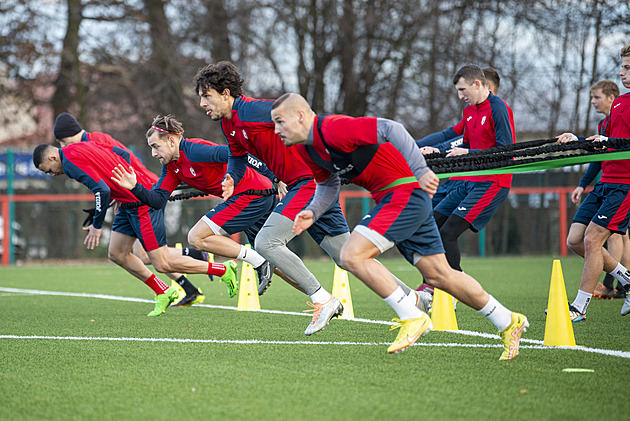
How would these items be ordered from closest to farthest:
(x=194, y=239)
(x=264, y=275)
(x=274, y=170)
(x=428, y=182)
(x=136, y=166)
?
(x=428, y=182), (x=274, y=170), (x=194, y=239), (x=264, y=275), (x=136, y=166)

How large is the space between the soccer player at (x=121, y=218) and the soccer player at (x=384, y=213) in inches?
137

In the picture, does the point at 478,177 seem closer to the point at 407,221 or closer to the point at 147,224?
the point at 407,221

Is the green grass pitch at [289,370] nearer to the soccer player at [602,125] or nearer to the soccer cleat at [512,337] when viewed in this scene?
the soccer cleat at [512,337]

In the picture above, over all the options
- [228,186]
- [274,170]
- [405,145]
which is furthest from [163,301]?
[405,145]

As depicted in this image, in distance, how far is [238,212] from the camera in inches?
289

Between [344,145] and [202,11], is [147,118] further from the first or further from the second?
[344,145]

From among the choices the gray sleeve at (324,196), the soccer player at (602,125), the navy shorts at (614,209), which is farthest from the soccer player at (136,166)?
the navy shorts at (614,209)

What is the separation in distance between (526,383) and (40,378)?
2.73m

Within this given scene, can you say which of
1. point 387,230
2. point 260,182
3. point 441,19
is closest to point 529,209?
point 441,19

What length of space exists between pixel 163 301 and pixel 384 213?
393 cm

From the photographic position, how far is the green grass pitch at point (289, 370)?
3.51 metres

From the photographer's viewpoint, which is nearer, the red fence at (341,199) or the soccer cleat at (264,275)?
the soccer cleat at (264,275)

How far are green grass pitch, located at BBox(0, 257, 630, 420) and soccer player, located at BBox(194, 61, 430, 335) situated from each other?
0.60 m

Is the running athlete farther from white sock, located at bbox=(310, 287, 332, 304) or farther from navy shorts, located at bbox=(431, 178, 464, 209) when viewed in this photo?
white sock, located at bbox=(310, 287, 332, 304)
